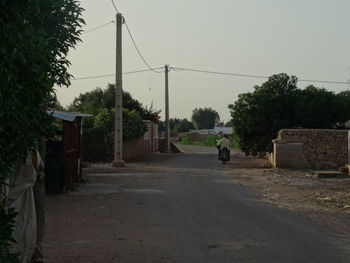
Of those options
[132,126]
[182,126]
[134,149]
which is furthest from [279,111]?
[182,126]

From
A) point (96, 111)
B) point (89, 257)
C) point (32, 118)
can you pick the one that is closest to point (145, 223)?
point (89, 257)

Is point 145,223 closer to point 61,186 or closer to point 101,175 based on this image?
point 61,186

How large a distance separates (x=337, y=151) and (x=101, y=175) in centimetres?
1146

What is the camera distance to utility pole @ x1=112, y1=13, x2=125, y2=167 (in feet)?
87.3

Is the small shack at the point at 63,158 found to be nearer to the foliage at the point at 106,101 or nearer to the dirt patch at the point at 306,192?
the dirt patch at the point at 306,192

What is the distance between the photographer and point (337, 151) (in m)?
26.6

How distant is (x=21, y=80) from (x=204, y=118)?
159 meters

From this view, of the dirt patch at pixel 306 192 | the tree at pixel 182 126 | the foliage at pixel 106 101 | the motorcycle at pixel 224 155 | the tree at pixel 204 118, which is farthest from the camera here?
the tree at pixel 204 118

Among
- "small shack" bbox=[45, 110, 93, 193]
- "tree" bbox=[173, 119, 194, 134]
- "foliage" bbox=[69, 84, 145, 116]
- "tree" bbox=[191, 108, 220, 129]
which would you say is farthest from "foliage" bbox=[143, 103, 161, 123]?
"tree" bbox=[191, 108, 220, 129]

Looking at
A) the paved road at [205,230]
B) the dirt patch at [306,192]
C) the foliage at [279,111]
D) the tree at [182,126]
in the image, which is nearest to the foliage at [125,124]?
the foliage at [279,111]

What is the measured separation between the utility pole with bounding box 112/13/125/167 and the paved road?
10.1 meters

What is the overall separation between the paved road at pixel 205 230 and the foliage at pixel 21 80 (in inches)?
133

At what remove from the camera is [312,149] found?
26.7m

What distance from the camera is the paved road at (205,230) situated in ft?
25.5
